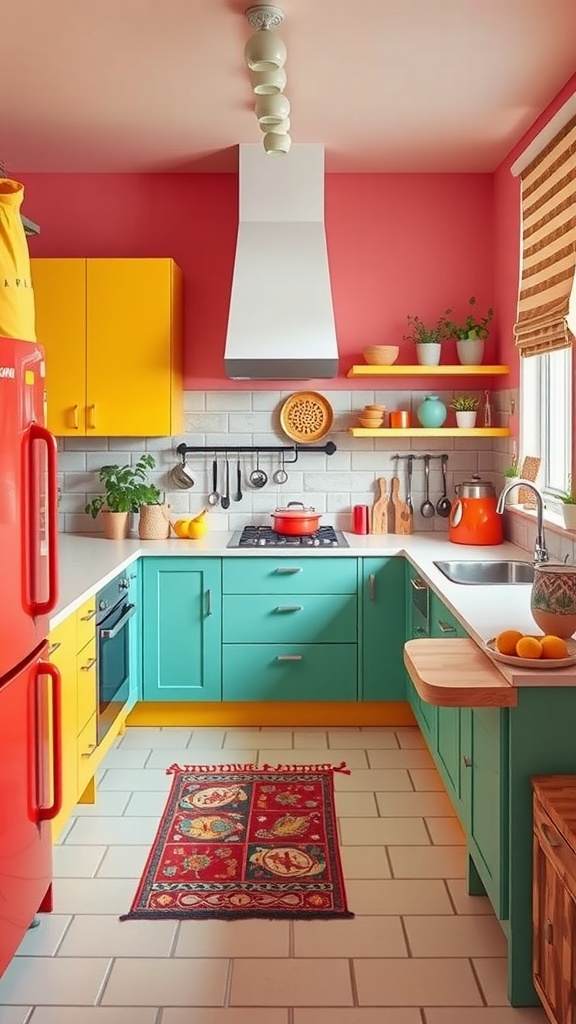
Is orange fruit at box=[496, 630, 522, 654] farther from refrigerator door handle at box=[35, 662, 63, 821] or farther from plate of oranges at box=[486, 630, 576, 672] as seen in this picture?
Result: refrigerator door handle at box=[35, 662, 63, 821]

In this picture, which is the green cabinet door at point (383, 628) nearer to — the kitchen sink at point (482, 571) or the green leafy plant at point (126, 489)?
the kitchen sink at point (482, 571)

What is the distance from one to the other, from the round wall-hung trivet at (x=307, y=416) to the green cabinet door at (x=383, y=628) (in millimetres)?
870

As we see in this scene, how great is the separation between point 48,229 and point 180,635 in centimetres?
215

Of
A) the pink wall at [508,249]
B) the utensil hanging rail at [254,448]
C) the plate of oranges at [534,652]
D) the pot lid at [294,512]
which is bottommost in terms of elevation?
the plate of oranges at [534,652]

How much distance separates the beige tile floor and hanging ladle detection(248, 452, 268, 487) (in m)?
1.86

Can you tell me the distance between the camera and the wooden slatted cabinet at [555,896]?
2.05 metres

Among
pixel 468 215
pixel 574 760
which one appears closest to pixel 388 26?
pixel 468 215

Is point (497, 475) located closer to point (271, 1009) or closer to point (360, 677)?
point (360, 677)

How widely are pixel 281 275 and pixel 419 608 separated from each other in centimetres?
171

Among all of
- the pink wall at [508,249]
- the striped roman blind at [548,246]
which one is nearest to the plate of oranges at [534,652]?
the striped roman blind at [548,246]

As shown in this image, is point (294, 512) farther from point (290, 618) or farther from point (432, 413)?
point (432, 413)

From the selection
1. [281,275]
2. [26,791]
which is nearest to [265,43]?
[281,275]

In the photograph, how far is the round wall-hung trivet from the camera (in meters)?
5.05

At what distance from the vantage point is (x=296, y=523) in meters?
4.70
